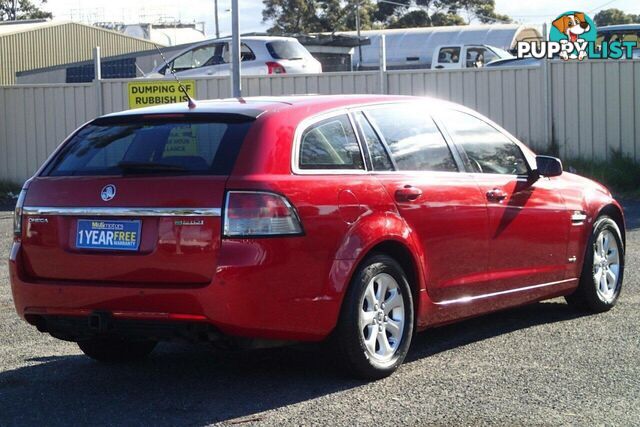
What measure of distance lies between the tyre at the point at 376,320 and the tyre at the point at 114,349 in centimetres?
136

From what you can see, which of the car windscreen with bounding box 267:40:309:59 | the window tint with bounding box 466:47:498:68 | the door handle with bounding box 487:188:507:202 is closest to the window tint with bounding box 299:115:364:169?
the door handle with bounding box 487:188:507:202

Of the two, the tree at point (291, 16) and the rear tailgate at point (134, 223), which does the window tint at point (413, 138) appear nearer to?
the rear tailgate at point (134, 223)

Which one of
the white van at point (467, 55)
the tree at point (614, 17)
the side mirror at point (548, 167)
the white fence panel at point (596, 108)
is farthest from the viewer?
the tree at point (614, 17)

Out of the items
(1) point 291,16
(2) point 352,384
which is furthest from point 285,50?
(1) point 291,16

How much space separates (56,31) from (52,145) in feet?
80.8

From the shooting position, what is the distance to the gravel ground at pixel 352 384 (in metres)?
5.49

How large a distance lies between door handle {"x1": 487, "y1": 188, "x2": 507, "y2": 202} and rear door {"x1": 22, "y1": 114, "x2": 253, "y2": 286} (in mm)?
1895

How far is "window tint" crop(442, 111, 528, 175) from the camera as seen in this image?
283 inches

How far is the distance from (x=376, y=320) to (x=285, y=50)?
19229 millimetres

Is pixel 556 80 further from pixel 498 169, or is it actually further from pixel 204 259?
pixel 204 259

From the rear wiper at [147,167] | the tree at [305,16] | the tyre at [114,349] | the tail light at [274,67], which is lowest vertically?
the tyre at [114,349]

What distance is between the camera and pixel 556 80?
57.4ft

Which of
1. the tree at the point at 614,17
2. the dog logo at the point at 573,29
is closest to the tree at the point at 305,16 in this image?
the tree at the point at 614,17

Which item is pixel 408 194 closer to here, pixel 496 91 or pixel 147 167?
pixel 147 167
